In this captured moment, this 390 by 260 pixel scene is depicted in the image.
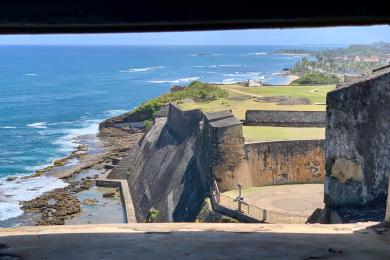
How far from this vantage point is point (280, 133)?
23391 mm

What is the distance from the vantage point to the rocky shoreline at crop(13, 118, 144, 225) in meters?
26.1

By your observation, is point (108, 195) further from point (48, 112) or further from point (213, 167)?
point (48, 112)

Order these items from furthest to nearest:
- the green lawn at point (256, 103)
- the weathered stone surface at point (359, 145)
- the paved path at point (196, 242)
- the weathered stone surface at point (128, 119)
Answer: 1. the weathered stone surface at point (128, 119)
2. the green lawn at point (256, 103)
3. the weathered stone surface at point (359, 145)
4. the paved path at point (196, 242)

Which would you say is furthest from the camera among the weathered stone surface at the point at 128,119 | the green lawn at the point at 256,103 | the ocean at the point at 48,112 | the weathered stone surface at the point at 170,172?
the weathered stone surface at the point at 128,119

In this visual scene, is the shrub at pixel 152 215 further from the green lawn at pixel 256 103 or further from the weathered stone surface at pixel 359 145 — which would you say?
the weathered stone surface at pixel 359 145

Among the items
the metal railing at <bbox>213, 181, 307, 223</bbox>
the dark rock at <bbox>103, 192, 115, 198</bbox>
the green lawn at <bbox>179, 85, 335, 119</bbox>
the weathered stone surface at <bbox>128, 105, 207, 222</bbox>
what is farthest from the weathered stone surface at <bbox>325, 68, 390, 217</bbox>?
the dark rock at <bbox>103, 192, 115, 198</bbox>

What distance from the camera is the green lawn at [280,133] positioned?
22.0 meters

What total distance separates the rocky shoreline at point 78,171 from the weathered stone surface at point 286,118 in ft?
27.8

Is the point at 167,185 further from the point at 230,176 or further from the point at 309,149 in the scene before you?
the point at 309,149

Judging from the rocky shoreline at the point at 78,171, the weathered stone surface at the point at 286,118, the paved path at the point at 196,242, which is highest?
the paved path at the point at 196,242

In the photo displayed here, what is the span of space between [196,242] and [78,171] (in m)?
31.1

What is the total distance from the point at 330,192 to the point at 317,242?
3363 mm

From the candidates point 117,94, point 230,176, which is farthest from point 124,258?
point 117,94

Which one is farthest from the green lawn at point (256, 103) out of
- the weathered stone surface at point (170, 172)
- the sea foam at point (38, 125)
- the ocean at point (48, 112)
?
the sea foam at point (38, 125)
